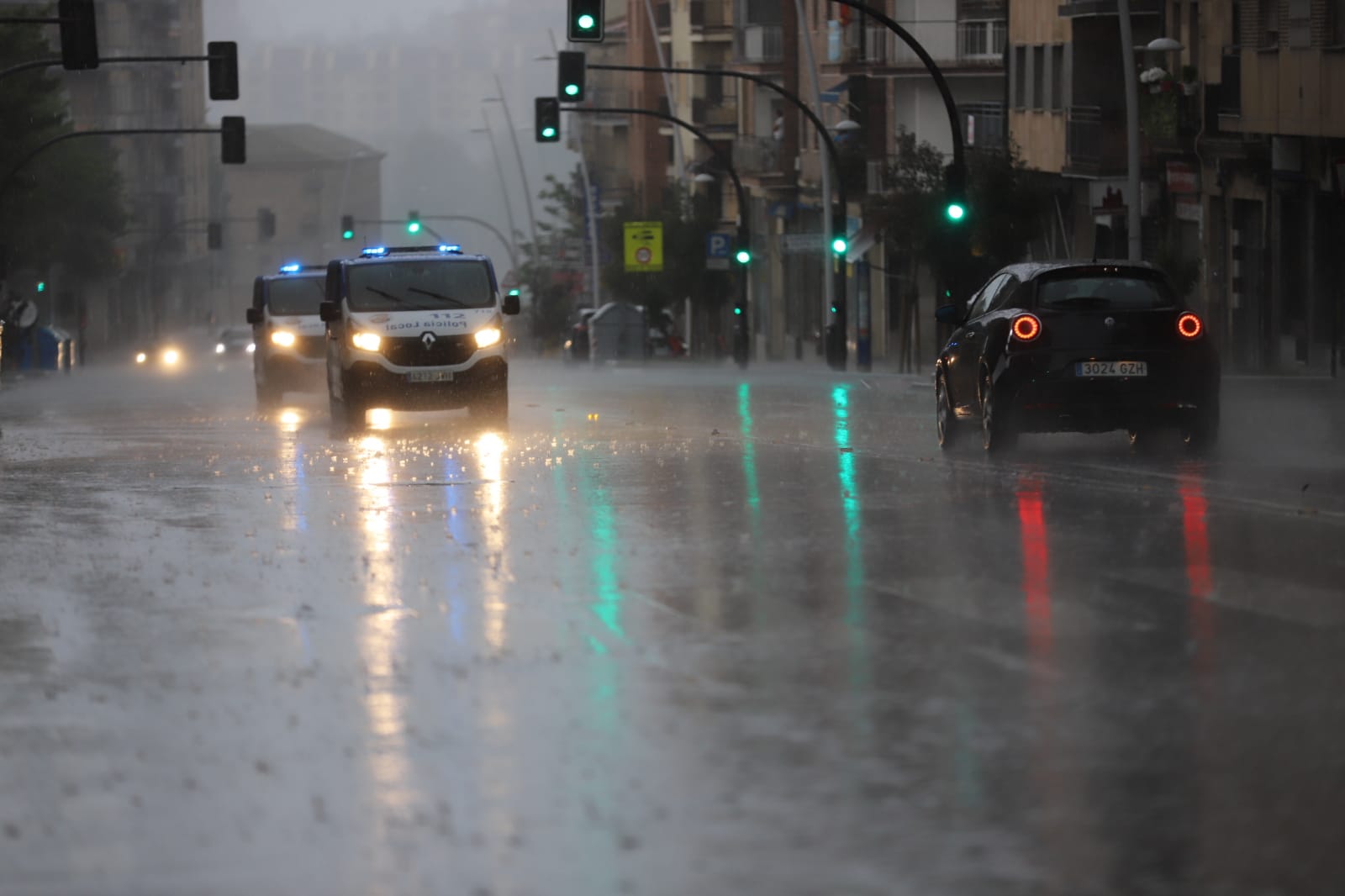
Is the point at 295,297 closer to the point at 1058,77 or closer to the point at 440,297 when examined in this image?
the point at 440,297

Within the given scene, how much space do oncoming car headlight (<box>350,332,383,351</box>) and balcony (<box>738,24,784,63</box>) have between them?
189 ft

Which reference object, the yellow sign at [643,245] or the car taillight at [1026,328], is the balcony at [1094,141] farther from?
the car taillight at [1026,328]

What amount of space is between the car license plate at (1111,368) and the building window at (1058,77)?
109ft

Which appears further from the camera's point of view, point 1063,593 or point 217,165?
point 217,165

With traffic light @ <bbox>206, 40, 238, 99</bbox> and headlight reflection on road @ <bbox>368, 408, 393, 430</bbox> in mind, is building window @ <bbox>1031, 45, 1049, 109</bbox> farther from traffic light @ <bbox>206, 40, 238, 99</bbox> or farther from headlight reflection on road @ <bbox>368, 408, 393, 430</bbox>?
headlight reflection on road @ <bbox>368, 408, 393, 430</bbox>

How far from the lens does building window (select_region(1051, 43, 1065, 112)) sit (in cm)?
5316

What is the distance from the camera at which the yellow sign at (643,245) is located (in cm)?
7731

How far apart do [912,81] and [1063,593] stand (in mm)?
58211

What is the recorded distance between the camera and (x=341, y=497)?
1758cm

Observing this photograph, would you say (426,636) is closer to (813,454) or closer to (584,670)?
(584,670)

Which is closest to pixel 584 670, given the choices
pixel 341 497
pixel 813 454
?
pixel 341 497

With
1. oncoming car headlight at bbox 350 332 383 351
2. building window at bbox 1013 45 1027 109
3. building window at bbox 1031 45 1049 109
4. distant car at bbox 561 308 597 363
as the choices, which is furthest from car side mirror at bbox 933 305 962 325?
distant car at bbox 561 308 597 363

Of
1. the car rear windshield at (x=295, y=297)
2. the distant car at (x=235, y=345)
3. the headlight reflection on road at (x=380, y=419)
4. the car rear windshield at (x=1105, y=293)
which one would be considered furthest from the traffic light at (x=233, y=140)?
the distant car at (x=235, y=345)

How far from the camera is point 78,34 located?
34.2m
